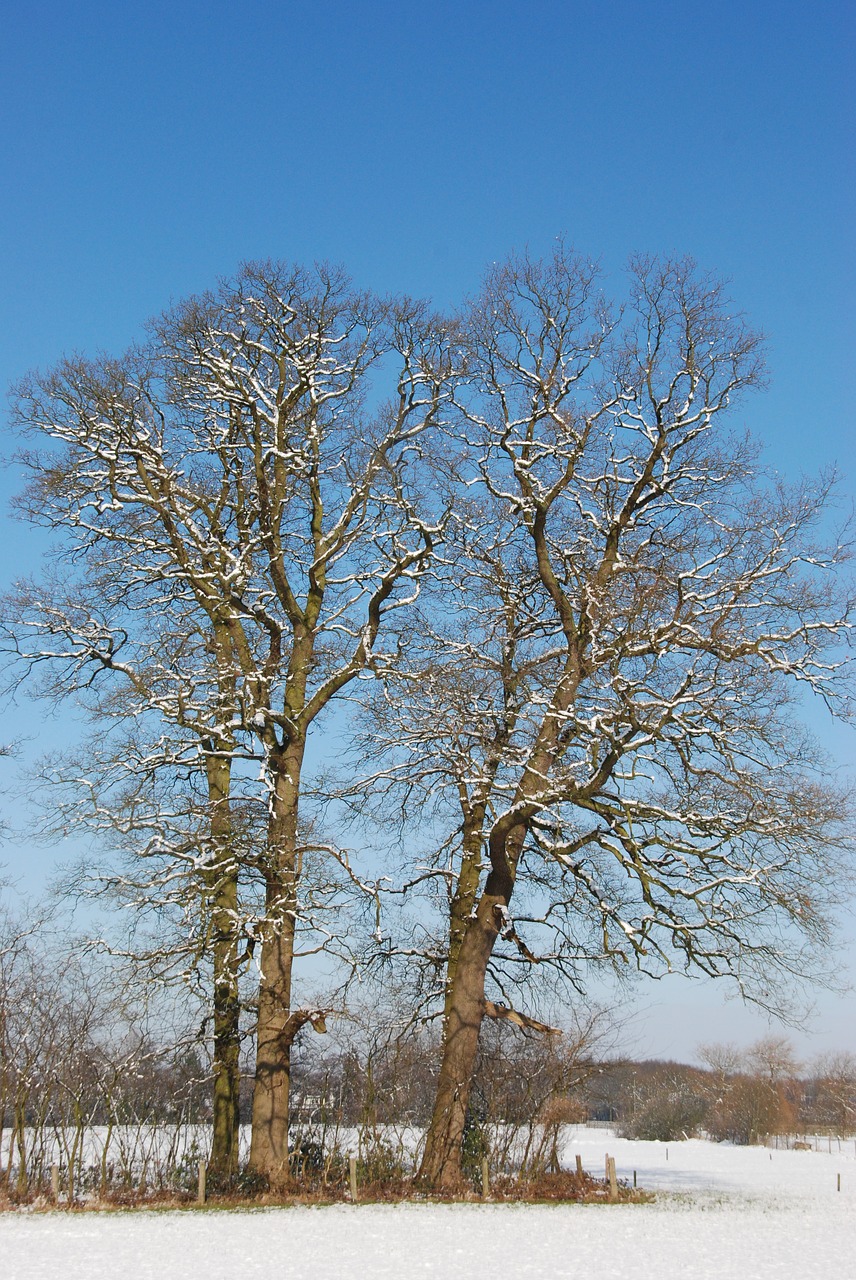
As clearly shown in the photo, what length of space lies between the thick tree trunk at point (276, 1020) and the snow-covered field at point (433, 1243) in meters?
1.15

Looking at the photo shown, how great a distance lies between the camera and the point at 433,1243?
37.8ft

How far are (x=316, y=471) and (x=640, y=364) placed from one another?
212 inches

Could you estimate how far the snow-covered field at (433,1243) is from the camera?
10055 mm

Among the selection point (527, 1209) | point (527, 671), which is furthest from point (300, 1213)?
point (527, 671)

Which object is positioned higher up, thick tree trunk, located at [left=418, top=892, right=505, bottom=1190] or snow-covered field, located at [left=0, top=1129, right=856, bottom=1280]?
thick tree trunk, located at [left=418, top=892, right=505, bottom=1190]

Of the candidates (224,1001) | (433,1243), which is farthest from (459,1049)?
(433,1243)

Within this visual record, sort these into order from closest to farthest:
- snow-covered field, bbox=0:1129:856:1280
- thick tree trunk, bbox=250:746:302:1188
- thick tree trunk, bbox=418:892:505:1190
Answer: snow-covered field, bbox=0:1129:856:1280, thick tree trunk, bbox=250:746:302:1188, thick tree trunk, bbox=418:892:505:1190

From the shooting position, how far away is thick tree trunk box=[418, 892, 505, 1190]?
14.8 metres

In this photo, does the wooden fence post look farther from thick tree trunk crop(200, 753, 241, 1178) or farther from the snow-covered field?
thick tree trunk crop(200, 753, 241, 1178)

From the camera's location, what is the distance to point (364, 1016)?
16.2 m

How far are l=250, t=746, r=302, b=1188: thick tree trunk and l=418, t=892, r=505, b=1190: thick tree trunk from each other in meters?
2.08

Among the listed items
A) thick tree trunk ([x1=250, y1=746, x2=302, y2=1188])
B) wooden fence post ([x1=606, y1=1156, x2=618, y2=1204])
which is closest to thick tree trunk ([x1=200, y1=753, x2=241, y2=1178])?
thick tree trunk ([x1=250, y1=746, x2=302, y2=1188])

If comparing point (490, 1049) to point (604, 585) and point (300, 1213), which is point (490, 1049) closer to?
point (300, 1213)

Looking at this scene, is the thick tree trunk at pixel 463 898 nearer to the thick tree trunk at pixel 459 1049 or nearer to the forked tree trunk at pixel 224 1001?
the thick tree trunk at pixel 459 1049
